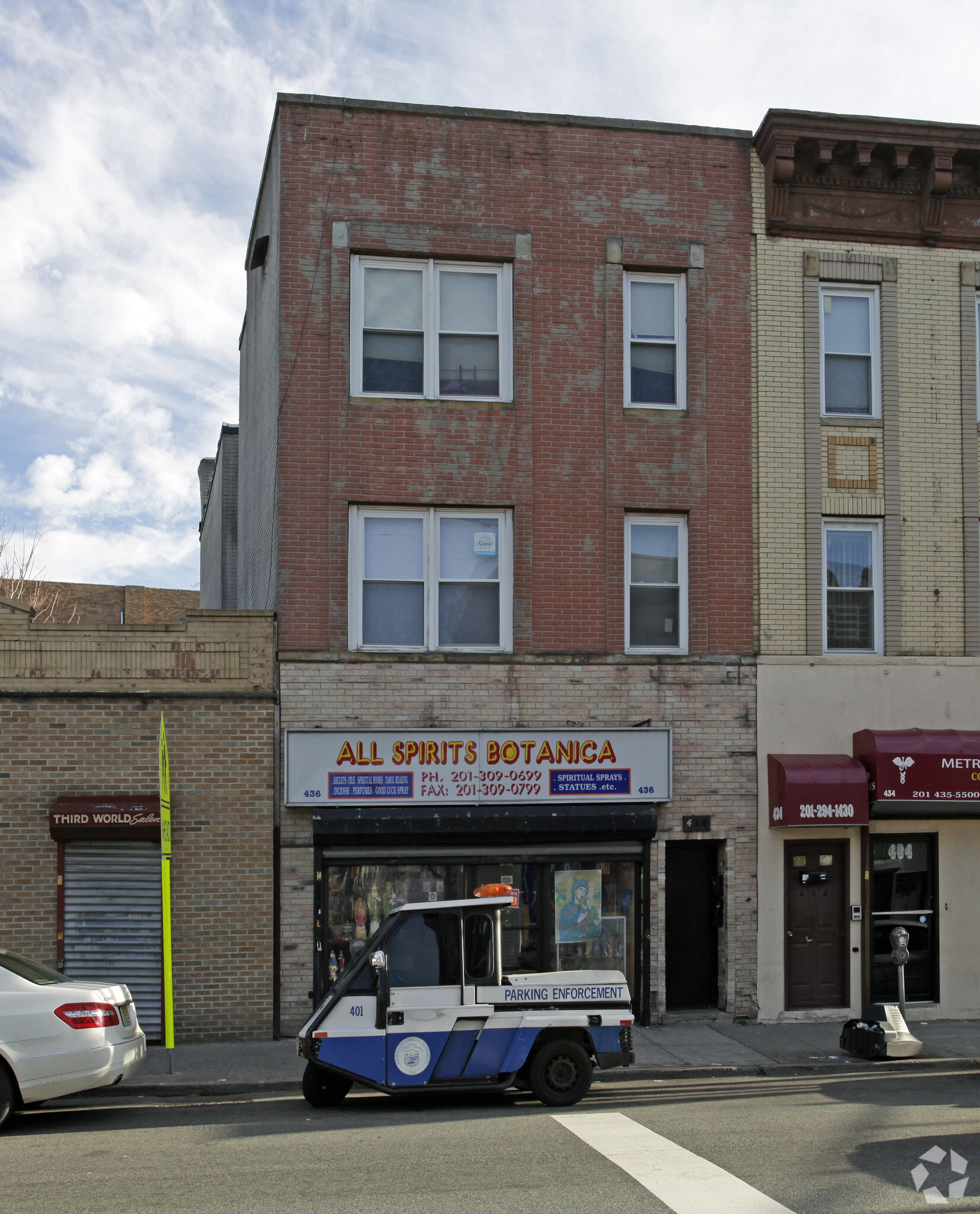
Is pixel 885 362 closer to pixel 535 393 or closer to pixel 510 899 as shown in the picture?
pixel 535 393

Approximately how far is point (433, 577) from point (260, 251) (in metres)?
5.94

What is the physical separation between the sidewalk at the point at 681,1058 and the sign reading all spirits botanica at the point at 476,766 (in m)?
2.73

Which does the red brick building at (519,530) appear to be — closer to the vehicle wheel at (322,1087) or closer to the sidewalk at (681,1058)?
the sidewalk at (681,1058)

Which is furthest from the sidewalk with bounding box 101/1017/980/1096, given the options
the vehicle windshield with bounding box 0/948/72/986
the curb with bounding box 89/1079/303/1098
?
the vehicle windshield with bounding box 0/948/72/986

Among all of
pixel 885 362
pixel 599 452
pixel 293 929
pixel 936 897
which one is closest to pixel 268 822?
pixel 293 929

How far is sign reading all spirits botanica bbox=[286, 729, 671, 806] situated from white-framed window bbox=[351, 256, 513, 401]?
13.9ft

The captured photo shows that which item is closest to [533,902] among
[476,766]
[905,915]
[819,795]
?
[476,766]

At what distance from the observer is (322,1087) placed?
10367 millimetres

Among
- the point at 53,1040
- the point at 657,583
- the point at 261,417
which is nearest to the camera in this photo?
the point at 53,1040

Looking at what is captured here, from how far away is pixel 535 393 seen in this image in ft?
48.9

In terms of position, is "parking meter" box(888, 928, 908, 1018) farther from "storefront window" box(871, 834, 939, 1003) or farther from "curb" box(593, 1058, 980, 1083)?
"storefront window" box(871, 834, 939, 1003)

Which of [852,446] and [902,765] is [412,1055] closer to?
[902,765]

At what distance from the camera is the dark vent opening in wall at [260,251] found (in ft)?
54.8

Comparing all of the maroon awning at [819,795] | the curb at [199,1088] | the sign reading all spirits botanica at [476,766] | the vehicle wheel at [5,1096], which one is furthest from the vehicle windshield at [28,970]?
the maroon awning at [819,795]
